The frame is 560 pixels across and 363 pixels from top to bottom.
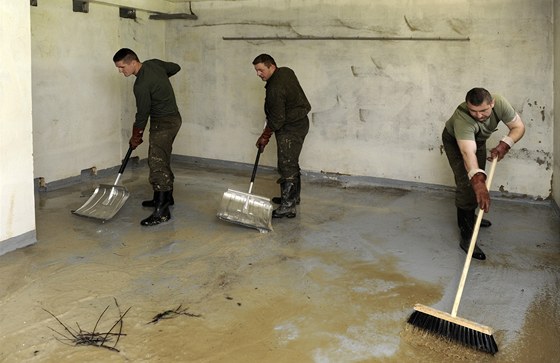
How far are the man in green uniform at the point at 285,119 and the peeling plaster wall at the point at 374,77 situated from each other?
1.51m

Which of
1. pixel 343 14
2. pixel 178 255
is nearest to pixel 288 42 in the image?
pixel 343 14

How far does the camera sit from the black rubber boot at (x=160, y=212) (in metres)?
4.77

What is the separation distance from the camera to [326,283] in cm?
362

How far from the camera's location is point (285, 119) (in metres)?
4.99

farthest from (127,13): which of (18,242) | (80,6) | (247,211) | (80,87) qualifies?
(18,242)

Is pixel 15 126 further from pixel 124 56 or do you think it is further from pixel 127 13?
pixel 127 13

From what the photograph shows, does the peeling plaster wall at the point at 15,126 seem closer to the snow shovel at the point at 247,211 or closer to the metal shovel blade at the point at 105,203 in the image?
the metal shovel blade at the point at 105,203

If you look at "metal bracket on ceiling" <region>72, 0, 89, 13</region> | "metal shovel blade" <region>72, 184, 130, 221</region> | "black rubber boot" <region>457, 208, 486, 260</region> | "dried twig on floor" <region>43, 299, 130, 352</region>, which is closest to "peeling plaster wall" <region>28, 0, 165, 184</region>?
"metal bracket on ceiling" <region>72, 0, 89, 13</region>

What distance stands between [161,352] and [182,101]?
521cm

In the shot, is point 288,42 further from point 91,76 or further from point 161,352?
point 161,352

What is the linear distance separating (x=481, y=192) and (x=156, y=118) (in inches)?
111

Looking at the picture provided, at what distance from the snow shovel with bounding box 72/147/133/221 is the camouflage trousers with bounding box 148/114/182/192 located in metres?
0.21

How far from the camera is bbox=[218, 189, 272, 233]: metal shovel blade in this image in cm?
465

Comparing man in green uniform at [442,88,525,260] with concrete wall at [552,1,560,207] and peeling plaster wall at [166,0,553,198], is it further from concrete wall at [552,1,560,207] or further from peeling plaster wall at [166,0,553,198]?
peeling plaster wall at [166,0,553,198]
